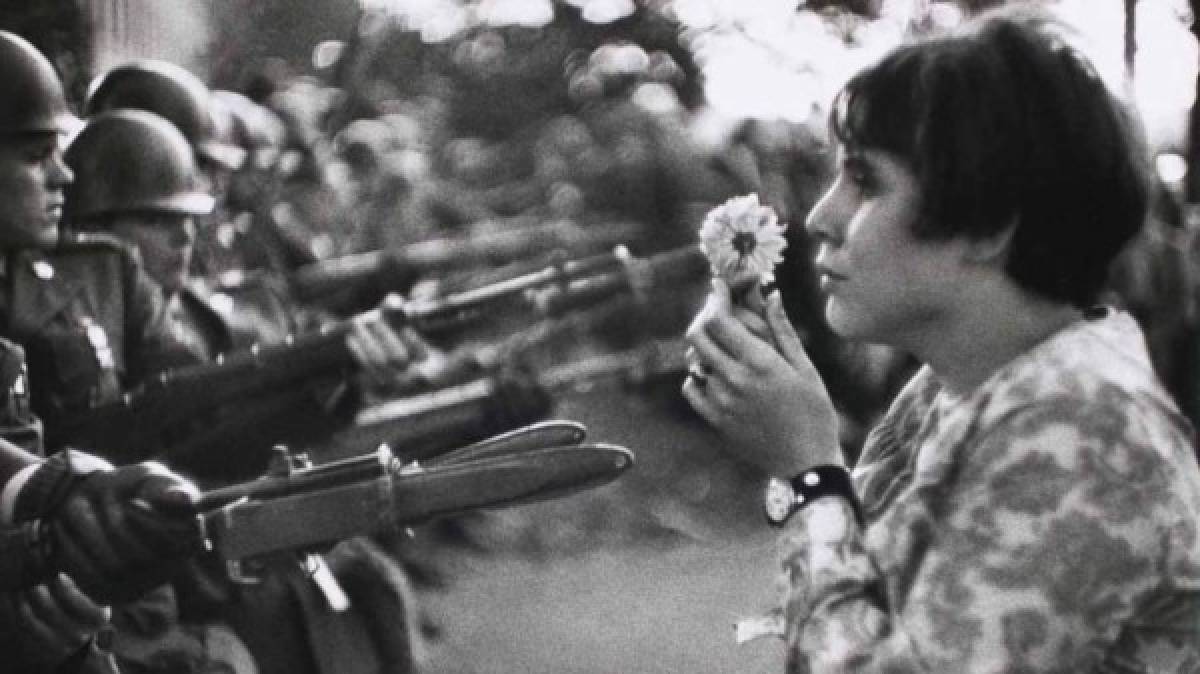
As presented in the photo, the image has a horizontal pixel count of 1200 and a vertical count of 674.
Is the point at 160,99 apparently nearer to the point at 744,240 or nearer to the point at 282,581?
the point at 282,581

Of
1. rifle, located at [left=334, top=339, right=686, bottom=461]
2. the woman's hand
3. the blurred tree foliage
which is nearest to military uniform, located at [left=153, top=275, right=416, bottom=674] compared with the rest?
rifle, located at [left=334, top=339, right=686, bottom=461]

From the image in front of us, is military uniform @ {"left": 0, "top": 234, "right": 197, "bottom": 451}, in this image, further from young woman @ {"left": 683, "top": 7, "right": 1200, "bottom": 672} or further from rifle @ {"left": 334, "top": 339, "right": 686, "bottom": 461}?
young woman @ {"left": 683, "top": 7, "right": 1200, "bottom": 672}

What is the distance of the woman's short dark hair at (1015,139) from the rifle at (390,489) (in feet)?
1.98

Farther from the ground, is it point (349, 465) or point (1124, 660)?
point (1124, 660)

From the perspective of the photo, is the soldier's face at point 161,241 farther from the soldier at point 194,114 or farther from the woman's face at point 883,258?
the woman's face at point 883,258

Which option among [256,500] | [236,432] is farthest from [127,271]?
[256,500]

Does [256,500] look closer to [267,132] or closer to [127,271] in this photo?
[127,271]

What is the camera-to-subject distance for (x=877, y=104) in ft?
6.11

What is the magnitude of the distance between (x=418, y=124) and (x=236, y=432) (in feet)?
21.0

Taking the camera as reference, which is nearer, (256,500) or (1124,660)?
(1124,660)

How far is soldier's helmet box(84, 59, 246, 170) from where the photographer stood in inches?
195

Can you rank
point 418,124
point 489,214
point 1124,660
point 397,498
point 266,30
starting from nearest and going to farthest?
1. point 1124,660
2. point 397,498
3. point 266,30
4. point 489,214
5. point 418,124

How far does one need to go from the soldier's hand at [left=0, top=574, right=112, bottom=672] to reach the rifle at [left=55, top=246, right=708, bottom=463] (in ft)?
1.60

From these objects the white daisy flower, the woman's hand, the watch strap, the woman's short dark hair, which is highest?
the woman's short dark hair
